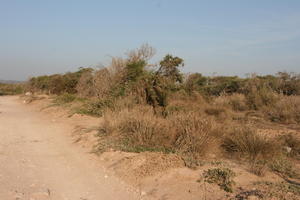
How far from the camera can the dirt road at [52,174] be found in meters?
4.62

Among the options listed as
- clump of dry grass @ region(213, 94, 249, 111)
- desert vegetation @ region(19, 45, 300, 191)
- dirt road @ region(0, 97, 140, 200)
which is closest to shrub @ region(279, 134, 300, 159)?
desert vegetation @ region(19, 45, 300, 191)

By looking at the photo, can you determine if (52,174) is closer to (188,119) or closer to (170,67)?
(188,119)

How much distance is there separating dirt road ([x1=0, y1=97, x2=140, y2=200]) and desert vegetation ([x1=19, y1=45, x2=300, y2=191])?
1110 mm

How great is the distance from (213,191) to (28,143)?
21.1ft

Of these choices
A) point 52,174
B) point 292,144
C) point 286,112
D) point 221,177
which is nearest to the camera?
point 221,177

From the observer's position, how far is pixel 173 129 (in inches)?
299

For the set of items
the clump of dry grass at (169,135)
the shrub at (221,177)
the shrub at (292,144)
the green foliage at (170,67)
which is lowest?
the shrub at (292,144)

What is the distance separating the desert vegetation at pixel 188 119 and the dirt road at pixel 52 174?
1.11 m

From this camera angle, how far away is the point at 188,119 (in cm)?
768

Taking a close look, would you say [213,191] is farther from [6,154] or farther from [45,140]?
[45,140]

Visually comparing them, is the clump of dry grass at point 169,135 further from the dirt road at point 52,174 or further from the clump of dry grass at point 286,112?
the clump of dry grass at point 286,112

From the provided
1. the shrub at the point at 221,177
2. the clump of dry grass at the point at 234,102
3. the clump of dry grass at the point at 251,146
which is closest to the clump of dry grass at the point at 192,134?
the clump of dry grass at the point at 251,146

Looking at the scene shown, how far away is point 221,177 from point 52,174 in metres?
3.52

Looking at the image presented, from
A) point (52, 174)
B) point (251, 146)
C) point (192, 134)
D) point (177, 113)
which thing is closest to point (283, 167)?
point (251, 146)
